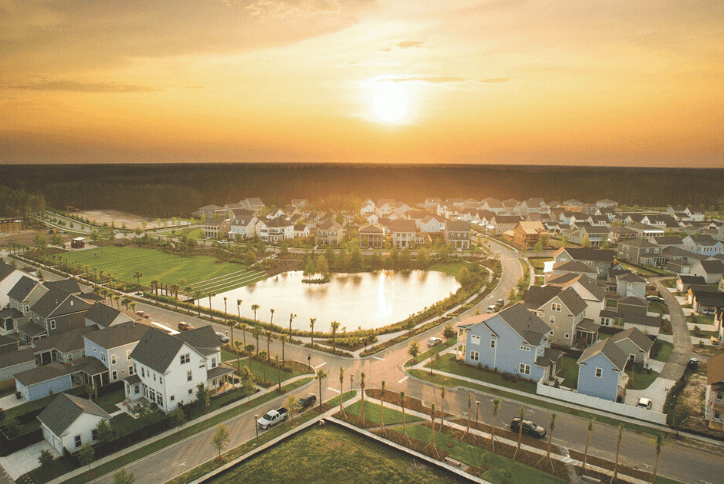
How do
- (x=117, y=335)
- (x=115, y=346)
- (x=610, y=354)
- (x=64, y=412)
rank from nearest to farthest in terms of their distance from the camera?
(x=64, y=412)
(x=610, y=354)
(x=115, y=346)
(x=117, y=335)

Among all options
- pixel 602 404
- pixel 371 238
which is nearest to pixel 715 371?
pixel 602 404

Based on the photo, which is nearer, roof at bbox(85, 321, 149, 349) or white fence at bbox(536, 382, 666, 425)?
white fence at bbox(536, 382, 666, 425)

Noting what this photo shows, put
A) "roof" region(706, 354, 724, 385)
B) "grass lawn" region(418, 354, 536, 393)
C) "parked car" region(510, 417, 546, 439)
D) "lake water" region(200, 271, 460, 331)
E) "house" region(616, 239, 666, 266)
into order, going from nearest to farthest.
→ "parked car" region(510, 417, 546, 439)
"roof" region(706, 354, 724, 385)
"grass lawn" region(418, 354, 536, 393)
"lake water" region(200, 271, 460, 331)
"house" region(616, 239, 666, 266)

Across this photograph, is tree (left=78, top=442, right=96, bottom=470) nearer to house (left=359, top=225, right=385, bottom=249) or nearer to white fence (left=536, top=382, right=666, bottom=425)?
white fence (left=536, top=382, right=666, bottom=425)

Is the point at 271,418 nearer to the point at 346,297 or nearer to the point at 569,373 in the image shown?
the point at 569,373

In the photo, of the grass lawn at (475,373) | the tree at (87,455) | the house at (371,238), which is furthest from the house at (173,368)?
the house at (371,238)

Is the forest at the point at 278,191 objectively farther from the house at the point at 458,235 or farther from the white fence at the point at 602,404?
the white fence at the point at 602,404

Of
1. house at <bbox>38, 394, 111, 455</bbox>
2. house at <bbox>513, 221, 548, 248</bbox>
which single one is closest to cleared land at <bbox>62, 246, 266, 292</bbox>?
house at <bbox>38, 394, 111, 455</bbox>
